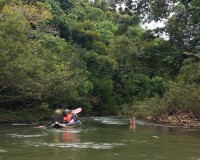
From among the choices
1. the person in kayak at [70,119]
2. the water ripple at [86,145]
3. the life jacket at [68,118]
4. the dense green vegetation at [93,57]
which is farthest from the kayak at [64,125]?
the water ripple at [86,145]

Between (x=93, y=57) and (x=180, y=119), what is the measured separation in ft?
52.2

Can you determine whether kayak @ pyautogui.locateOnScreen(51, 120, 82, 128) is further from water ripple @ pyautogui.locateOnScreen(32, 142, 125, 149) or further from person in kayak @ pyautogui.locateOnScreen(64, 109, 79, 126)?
water ripple @ pyautogui.locateOnScreen(32, 142, 125, 149)

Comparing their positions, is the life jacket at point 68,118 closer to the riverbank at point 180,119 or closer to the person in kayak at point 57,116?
the person in kayak at point 57,116

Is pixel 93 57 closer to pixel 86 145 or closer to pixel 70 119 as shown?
pixel 70 119

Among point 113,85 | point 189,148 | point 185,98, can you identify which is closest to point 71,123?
point 185,98

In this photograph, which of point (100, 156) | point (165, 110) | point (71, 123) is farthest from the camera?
point (165, 110)

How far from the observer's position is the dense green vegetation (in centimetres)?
2372

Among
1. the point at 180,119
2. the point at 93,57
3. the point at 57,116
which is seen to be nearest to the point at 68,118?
the point at 57,116

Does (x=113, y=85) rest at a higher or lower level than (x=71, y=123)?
higher

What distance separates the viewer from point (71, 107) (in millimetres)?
35219

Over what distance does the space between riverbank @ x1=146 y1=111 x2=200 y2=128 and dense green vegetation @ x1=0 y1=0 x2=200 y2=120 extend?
1.65 ft

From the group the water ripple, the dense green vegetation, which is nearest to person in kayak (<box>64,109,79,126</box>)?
the dense green vegetation

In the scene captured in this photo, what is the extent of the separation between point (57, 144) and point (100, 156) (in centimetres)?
294

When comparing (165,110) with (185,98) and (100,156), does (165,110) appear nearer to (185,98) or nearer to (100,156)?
(185,98)
